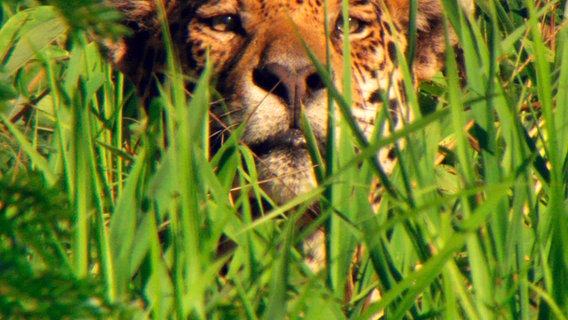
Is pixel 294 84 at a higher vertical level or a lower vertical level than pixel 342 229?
lower

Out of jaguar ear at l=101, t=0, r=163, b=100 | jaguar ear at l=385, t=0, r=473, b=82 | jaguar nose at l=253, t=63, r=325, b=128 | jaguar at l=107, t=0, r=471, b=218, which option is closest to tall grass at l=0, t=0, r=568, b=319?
jaguar at l=107, t=0, r=471, b=218

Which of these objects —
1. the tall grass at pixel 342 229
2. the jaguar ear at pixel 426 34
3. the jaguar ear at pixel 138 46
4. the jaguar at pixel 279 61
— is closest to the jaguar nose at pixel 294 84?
the jaguar at pixel 279 61

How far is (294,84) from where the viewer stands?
7.38 ft

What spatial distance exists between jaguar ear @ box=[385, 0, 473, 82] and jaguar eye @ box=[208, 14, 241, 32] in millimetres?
708

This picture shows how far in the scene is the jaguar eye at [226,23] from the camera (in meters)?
2.89

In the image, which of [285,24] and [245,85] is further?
[285,24]

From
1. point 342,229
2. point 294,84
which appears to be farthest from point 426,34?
point 342,229

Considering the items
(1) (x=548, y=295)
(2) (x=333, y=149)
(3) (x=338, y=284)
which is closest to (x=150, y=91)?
(2) (x=333, y=149)

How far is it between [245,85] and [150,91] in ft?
1.80

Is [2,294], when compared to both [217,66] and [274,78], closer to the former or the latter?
[274,78]

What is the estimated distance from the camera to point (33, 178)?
89 cm

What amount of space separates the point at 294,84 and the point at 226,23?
0.75 m

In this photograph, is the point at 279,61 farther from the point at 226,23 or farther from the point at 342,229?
the point at 342,229

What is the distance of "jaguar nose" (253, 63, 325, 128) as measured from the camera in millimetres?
2248
